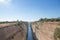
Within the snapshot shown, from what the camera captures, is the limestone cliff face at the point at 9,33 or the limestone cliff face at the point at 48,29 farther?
the limestone cliff face at the point at 9,33

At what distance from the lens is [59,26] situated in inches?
367

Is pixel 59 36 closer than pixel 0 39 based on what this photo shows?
Yes

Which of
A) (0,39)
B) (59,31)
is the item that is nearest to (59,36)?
(59,31)

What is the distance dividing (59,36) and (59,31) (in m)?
0.38

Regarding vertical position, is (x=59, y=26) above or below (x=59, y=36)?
above

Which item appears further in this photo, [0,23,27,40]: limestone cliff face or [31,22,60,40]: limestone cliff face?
[0,23,27,40]: limestone cliff face

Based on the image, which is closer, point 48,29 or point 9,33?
point 48,29

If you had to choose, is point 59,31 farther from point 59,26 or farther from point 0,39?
point 0,39

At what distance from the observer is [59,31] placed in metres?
8.98

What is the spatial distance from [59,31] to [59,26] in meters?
0.51

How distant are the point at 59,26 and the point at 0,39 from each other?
4.76 meters

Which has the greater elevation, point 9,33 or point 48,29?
point 48,29

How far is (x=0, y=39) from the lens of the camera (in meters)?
9.49

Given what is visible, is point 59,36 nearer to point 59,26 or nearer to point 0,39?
point 59,26
